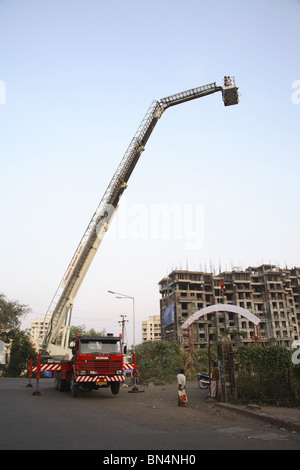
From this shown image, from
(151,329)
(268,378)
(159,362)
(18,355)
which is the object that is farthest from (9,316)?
(151,329)

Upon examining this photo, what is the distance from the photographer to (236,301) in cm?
8581

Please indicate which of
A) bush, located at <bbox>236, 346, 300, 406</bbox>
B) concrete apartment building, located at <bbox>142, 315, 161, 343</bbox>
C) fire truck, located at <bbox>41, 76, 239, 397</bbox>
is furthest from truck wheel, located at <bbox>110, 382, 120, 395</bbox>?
concrete apartment building, located at <bbox>142, 315, 161, 343</bbox>

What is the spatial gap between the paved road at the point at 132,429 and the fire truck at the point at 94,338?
2.97 meters

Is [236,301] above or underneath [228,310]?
above

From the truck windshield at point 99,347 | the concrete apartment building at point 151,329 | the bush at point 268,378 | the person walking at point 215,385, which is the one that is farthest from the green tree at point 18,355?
the concrete apartment building at point 151,329

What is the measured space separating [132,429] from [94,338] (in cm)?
823

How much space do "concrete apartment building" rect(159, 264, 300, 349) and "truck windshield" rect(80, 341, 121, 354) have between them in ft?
218

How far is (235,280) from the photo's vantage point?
88.9 metres

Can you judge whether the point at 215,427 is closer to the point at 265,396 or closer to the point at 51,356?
the point at 265,396

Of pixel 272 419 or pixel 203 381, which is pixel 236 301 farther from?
pixel 272 419

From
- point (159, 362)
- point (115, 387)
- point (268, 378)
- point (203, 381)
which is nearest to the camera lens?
point (268, 378)

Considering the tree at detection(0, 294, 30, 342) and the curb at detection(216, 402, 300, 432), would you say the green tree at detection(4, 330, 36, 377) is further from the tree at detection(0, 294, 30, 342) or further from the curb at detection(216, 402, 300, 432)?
the curb at detection(216, 402, 300, 432)

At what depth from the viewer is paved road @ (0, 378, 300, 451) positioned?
252 inches

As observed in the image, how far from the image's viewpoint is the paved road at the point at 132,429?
252 inches
